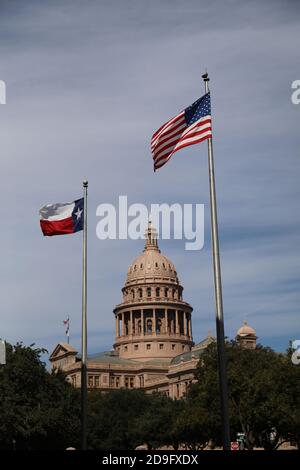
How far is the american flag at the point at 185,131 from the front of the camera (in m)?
30.0

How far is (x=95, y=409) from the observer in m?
127

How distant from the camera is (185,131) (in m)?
30.4

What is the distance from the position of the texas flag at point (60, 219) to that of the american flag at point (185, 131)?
8.30 meters

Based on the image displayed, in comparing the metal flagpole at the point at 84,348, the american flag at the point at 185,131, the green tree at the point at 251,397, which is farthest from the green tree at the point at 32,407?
the american flag at the point at 185,131

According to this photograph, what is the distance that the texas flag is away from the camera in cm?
3794

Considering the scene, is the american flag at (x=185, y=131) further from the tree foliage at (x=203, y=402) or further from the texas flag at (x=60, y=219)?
the tree foliage at (x=203, y=402)

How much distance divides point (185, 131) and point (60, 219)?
1015cm

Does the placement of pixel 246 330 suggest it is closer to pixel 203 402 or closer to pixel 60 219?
pixel 203 402

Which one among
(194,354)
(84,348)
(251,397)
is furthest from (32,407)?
(194,354)

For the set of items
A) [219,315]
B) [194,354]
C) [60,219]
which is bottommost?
[219,315]

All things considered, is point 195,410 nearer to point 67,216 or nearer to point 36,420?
point 36,420

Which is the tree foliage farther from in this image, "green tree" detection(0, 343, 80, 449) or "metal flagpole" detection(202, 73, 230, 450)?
"metal flagpole" detection(202, 73, 230, 450)

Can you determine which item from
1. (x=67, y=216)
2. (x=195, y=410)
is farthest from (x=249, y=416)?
(x=67, y=216)

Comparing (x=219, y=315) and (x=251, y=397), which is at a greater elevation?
(x=251, y=397)
